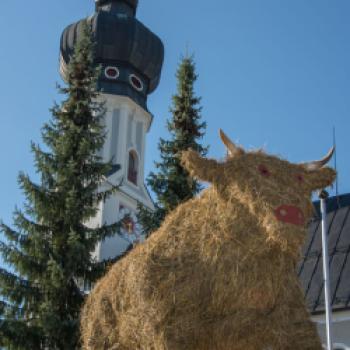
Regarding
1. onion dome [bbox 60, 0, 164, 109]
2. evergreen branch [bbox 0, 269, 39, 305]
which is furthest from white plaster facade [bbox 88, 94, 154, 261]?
evergreen branch [bbox 0, 269, 39, 305]

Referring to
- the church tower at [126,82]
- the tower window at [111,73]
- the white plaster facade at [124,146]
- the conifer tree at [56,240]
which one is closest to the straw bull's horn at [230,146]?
the conifer tree at [56,240]

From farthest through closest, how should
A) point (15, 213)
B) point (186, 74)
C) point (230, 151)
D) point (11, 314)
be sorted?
point (186, 74) → point (15, 213) → point (11, 314) → point (230, 151)

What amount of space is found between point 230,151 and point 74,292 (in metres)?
6.11

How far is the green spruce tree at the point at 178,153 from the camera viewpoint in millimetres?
19000

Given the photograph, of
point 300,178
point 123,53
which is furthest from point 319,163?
point 123,53

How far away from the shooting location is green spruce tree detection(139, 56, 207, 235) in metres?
19.0

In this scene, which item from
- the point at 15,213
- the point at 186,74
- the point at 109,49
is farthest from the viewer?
the point at 109,49

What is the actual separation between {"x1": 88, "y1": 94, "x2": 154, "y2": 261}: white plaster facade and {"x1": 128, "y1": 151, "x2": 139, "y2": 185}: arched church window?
0.51 ft

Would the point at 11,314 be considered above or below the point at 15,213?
below

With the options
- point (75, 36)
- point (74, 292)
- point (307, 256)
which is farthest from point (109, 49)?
point (74, 292)

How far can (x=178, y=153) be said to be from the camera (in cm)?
1928

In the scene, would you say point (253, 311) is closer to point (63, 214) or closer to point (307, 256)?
point (63, 214)

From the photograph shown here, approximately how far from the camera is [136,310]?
9.25 meters

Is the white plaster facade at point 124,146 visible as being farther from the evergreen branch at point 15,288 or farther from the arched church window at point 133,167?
the evergreen branch at point 15,288
